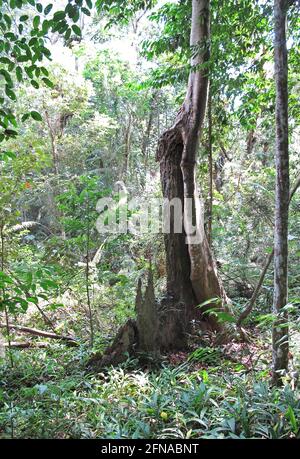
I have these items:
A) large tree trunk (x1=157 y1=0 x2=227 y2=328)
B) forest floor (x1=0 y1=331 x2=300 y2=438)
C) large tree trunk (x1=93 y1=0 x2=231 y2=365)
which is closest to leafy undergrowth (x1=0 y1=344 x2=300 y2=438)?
forest floor (x1=0 y1=331 x2=300 y2=438)

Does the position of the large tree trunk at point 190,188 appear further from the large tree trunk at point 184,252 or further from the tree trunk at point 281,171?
the tree trunk at point 281,171

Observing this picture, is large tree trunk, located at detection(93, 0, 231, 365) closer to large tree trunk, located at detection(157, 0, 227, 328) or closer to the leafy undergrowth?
large tree trunk, located at detection(157, 0, 227, 328)

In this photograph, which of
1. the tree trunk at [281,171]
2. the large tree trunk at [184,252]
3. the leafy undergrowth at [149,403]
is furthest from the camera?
the large tree trunk at [184,252]

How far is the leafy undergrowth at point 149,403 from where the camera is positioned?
266cm

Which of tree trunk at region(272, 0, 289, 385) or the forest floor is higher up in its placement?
tree trunk at region(272, 0, 289, 385)

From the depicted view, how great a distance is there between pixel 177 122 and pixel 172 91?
10301 millimetres

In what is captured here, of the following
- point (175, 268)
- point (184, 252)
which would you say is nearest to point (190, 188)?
point (184, 252)

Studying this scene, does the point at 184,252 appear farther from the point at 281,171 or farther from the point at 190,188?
the point at 281,171

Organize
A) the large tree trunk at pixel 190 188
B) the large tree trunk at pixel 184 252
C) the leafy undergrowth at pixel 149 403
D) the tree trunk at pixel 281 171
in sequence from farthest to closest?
the large tree trunk at pixel 190 188
the large tree trunk at pixel 184 252
the tree trunk at pixel 281 171
the leafy undergrowth at pixel 149 403

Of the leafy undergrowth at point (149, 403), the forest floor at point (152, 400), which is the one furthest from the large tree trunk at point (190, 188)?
the leafy undergrowth at point (149, 403)

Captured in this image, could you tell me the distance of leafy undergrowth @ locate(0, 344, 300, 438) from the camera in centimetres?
266

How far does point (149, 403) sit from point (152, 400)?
6 cm

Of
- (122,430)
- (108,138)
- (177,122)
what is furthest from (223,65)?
(108,138)

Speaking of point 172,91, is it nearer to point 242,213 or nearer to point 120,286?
point 242,213
